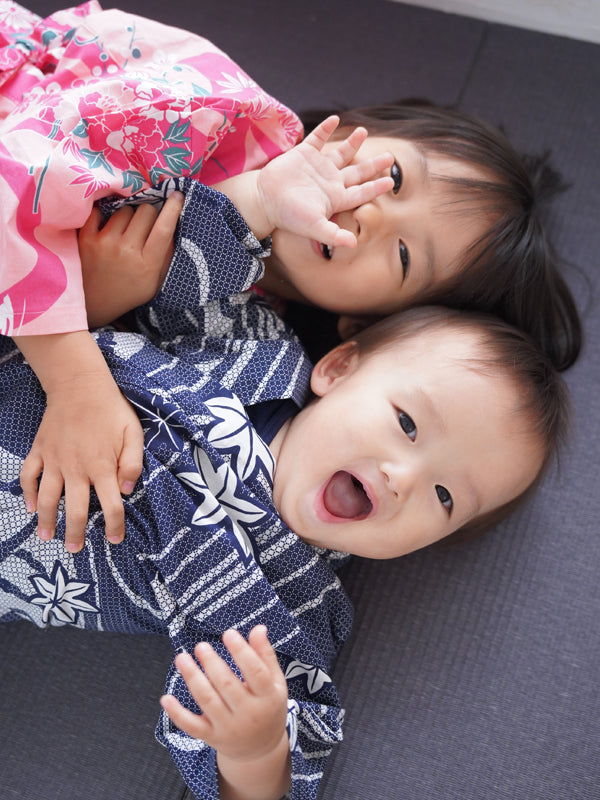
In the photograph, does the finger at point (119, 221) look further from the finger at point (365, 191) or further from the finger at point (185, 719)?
the finger at point (185, 719)

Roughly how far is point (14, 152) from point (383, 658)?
0.80 m

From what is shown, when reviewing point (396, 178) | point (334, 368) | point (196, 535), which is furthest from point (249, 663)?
point (396, 178)

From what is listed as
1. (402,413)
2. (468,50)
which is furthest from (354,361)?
(468,50)

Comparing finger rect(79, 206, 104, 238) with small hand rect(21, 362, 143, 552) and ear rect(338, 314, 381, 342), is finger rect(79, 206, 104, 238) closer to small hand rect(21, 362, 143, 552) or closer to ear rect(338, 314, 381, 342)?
small hand rect(21, 362, 143, 552)

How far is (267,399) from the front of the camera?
39.0 inches

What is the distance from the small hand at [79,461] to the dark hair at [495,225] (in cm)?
47

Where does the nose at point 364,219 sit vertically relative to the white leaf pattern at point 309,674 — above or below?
above

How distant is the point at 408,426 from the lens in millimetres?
925

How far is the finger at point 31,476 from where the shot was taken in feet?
2.89

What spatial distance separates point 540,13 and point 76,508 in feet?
4.03

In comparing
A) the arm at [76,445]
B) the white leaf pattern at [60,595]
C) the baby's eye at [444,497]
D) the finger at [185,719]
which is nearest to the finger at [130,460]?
the arm at [76,445]

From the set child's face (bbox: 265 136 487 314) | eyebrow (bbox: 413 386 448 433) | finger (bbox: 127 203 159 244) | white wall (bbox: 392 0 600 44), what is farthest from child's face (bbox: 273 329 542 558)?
white wall (bbox: 392 0 600 44)

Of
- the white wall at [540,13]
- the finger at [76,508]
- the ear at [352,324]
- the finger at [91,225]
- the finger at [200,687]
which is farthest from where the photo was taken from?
the white wall at [540,13]

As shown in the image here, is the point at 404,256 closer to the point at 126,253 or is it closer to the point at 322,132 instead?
the point at 322,132
